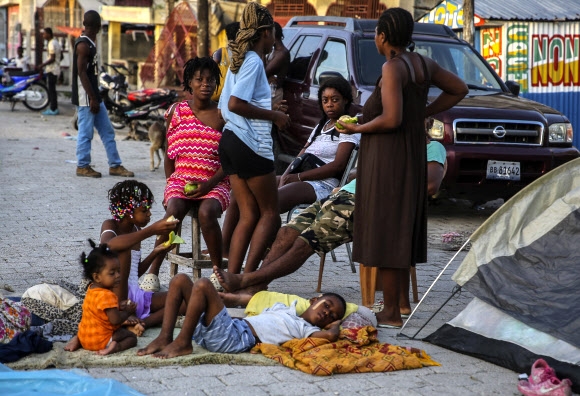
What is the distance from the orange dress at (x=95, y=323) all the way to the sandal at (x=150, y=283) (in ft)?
5.01

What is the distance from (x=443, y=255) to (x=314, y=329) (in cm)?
339

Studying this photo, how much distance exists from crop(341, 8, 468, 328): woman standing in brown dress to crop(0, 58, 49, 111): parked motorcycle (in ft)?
57.4

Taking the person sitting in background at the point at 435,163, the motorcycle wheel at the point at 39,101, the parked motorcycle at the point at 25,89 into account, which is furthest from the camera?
the motorcycle wheel at the point at 39,101

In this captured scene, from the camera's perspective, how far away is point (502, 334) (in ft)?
17.2

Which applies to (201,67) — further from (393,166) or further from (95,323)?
(95,323)

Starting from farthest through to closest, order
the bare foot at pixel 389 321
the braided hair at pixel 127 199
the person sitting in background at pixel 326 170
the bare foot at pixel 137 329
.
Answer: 1. the person sitting in background at pixel 326 170
2. the bare foot at pixel 389 321
3. the braided hair at pixel 127 199
4. the bare foot at pixel 137 329

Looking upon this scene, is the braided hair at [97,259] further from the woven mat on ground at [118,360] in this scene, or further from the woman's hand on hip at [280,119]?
the woman's hand on hip at [280,119]

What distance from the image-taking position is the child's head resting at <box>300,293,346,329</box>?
5.46 m

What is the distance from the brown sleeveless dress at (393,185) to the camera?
573 centimetres

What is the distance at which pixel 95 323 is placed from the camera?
5.12m

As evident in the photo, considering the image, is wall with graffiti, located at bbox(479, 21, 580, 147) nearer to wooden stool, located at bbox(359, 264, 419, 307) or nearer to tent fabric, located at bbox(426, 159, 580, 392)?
wooden stool, located at bbox(359, 264, 419, 307)

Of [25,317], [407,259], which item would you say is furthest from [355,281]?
[25,317]

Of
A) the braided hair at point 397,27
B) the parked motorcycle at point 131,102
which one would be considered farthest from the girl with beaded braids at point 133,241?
the parked motorcycle at point 131,102

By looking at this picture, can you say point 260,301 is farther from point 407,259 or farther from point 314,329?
point 407,259
